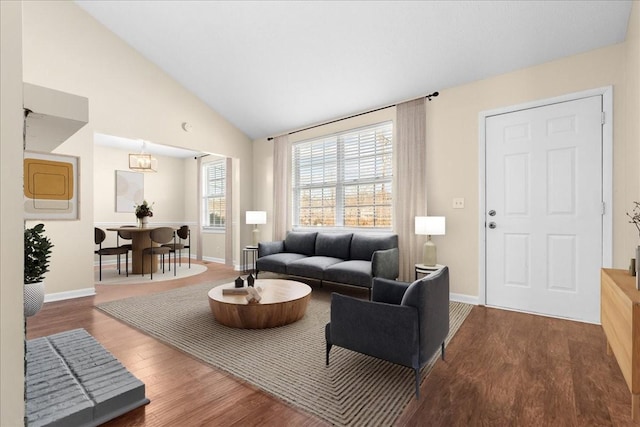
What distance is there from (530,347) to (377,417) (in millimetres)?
1698

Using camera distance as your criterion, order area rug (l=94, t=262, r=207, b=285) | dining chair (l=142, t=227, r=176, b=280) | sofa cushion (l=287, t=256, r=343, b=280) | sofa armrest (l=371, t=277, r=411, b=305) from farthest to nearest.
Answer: dining chair (l=142, t=227, r=176, b=280), area rug (l=94, t=262, r=207, b=285), sofa cushion (l=287, t=256, r=343, b=280), sofa armrest (l=371, t=277, r=411, b=305)

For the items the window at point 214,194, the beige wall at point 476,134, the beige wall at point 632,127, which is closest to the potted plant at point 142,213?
the window at point 214,194

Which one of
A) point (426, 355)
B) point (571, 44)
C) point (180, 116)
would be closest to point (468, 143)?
point (571, 44)

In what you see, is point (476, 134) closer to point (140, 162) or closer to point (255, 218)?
point (255, 218)

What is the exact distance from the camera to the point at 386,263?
3814 mm

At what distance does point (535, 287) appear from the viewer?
10.9 ft

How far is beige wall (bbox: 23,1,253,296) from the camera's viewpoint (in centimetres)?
380

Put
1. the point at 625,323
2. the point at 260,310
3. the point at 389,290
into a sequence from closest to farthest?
the point at 625,323 → the point at 389,290 → the point at 260,310

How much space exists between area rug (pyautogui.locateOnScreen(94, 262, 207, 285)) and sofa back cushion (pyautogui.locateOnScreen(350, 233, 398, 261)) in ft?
10.5

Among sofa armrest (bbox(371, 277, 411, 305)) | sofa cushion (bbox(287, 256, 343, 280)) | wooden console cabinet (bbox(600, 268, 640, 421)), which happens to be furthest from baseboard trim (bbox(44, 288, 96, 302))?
wooden console cabinet (bbox(600, 268, 640, 421))

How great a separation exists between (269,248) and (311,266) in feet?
3.98

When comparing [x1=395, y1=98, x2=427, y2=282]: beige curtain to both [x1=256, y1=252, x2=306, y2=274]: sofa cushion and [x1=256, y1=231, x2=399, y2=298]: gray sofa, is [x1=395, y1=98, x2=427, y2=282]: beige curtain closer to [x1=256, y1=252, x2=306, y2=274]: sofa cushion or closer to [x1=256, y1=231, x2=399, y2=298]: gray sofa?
[x1=256, y1=231, x2=399, y2=298]: gray sofa

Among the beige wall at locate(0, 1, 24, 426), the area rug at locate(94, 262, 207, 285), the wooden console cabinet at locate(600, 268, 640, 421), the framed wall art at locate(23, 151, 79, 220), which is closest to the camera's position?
the beige wall at locate(0, 1, 24, 426)

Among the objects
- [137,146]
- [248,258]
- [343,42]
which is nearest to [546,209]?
[343,42]
